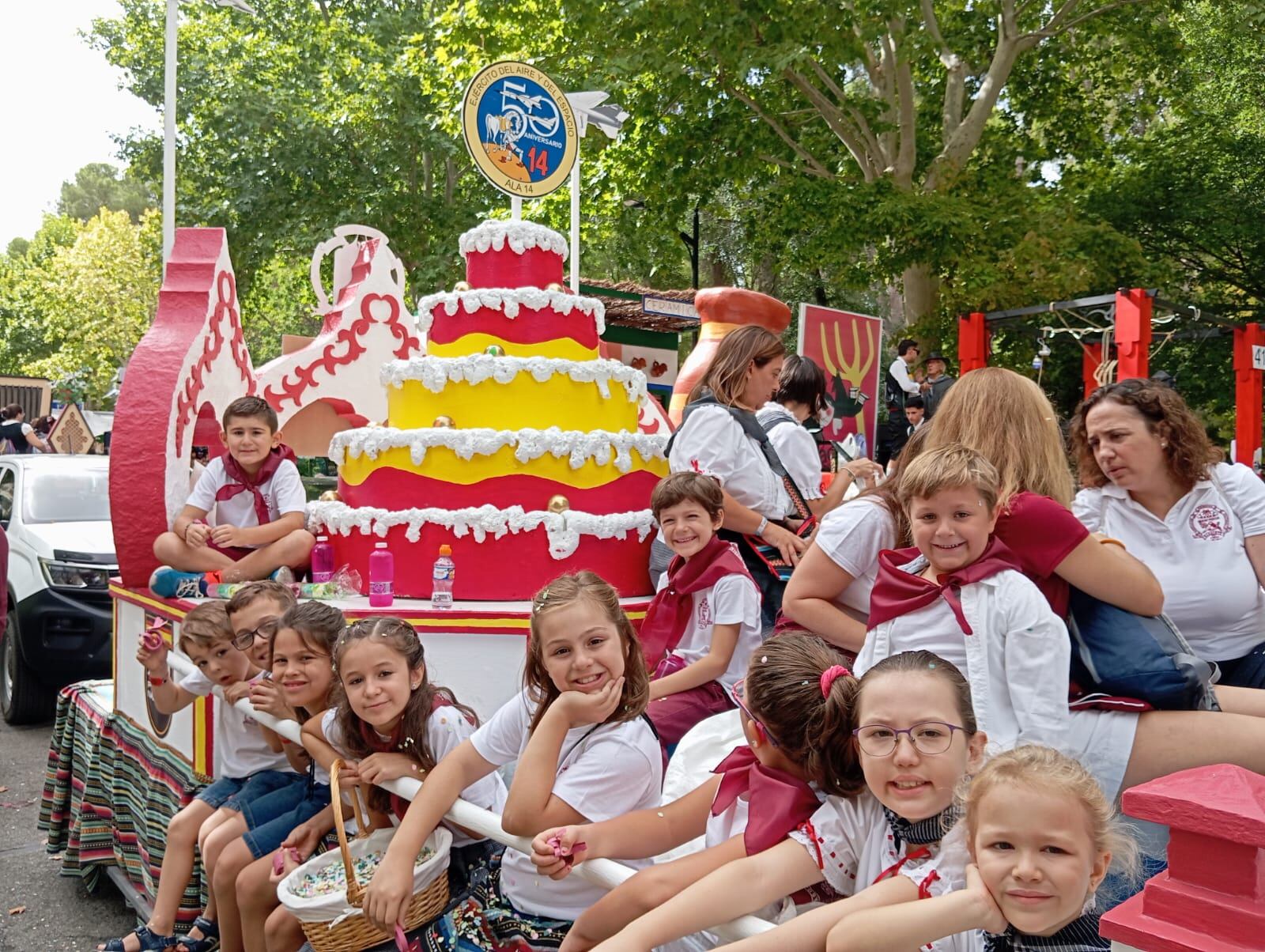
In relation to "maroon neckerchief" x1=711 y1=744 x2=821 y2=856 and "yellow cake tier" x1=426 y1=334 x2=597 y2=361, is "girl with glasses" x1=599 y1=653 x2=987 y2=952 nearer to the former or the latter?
"maroon neckerchief" x1=711 y1=744 x2=821 y2=856

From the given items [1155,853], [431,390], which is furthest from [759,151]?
[1155,853]

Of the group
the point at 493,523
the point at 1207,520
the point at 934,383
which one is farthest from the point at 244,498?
the point at 934,383

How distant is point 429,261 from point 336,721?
59.1 ft

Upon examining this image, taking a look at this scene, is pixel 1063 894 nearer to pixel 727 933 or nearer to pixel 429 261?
pixel 727 933

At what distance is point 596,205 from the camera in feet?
55.4

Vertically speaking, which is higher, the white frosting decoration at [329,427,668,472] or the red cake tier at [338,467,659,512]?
the white frosting decoration at [329,427,668,472]

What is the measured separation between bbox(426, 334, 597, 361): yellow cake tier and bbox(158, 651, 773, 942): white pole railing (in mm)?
2486

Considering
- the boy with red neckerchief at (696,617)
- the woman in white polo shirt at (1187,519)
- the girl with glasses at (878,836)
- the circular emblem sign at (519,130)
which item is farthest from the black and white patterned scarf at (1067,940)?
the circular emblem sign at (519,130)

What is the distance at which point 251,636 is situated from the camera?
361cm

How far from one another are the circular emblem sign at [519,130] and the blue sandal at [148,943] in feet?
13.3

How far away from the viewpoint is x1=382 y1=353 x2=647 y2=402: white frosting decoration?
5.13 metres

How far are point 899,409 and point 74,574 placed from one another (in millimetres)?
9342

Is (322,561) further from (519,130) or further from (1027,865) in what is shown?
(1027,865)

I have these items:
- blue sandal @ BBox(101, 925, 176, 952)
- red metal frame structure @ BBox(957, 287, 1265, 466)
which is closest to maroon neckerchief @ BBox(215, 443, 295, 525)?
blue sandal @ BBox(101, 925, 176, 952)
